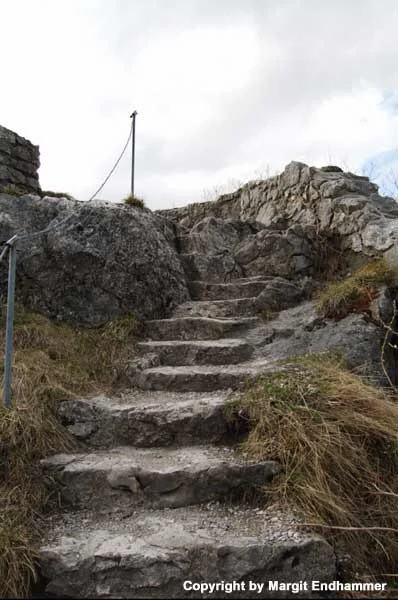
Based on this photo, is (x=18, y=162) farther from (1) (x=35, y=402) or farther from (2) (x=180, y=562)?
(2) (x=180, y=562)

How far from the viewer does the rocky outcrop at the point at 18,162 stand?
6746 millimetres

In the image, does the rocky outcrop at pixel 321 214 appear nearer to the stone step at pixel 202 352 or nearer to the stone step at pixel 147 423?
the stone step at pixel 202 352

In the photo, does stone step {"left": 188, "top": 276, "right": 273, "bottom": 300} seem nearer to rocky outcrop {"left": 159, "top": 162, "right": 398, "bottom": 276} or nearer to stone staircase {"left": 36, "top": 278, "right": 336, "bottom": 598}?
Result: rocky outcrop {"left": 159, "top": 162, "right": 398, "bottom": 276}

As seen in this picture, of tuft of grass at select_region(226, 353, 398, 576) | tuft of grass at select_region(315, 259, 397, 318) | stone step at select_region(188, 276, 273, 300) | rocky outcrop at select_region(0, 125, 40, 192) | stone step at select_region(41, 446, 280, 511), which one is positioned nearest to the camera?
tuft of grass at select_region(226, 353, 398, 576)

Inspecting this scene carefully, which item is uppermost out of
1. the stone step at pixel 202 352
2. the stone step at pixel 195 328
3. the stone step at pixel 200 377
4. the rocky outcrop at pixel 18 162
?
the rocky outcrop at pixel 18 162

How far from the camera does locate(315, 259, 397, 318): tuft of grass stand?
441 cm

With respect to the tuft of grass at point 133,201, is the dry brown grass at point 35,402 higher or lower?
lower

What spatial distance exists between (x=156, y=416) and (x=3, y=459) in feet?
3.43

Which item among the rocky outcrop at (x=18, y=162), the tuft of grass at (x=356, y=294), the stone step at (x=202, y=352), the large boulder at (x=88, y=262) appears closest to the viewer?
the stone step at (x=202, y=352)

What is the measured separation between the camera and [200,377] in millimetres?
3814

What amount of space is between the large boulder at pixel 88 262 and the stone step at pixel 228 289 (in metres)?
0.40

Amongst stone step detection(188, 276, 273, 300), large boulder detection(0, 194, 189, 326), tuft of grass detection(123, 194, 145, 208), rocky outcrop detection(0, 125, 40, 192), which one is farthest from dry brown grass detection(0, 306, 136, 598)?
rocky outcrop detection(0, 125, 40, 192)

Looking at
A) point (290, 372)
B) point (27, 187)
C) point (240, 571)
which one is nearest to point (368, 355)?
point (290, 372)

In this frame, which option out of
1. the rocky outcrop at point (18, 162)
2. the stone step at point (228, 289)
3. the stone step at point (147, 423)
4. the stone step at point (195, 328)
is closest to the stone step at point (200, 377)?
the stone step at point (147, 423)
